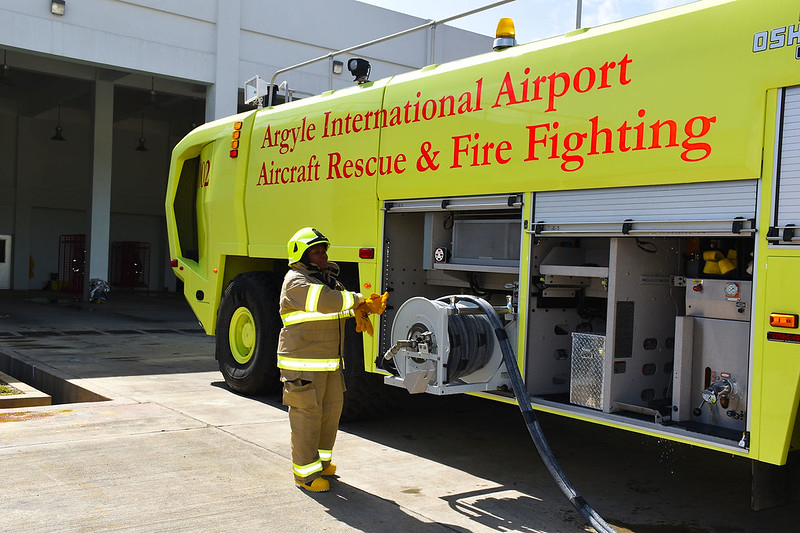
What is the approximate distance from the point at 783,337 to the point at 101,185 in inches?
787

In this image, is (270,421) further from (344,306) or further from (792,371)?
(792,371)

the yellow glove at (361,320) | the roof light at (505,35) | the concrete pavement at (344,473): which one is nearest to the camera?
the concrete pavement at (344,473)

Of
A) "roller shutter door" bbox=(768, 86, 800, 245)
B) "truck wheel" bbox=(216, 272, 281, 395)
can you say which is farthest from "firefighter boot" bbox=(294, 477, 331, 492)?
"roller shutter door" bbox=(768, 86, 800, 245)

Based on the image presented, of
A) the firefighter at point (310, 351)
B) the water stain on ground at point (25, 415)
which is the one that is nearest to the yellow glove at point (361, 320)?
the firefighter at point (310, 351)

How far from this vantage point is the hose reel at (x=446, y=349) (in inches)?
196

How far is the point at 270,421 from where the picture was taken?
6.89 metres

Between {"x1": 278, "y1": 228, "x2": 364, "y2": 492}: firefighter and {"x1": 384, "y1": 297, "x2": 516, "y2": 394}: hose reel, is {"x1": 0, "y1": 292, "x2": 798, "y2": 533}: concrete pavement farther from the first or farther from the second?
{"x1": 384, "y1": 297, "x2": 516, "y2": 394}: hose reel

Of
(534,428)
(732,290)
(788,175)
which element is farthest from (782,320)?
(534,428)

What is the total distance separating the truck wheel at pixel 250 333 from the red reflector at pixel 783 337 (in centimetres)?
484

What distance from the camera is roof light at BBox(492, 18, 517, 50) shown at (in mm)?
5488

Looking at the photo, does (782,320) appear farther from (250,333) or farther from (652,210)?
(250,333)

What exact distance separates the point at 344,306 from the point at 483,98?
174cm

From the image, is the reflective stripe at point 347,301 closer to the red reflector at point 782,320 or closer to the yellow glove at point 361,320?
the yellow glove at point 361,320

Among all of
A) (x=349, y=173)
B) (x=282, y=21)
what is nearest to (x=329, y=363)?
(x=349, y=173)
